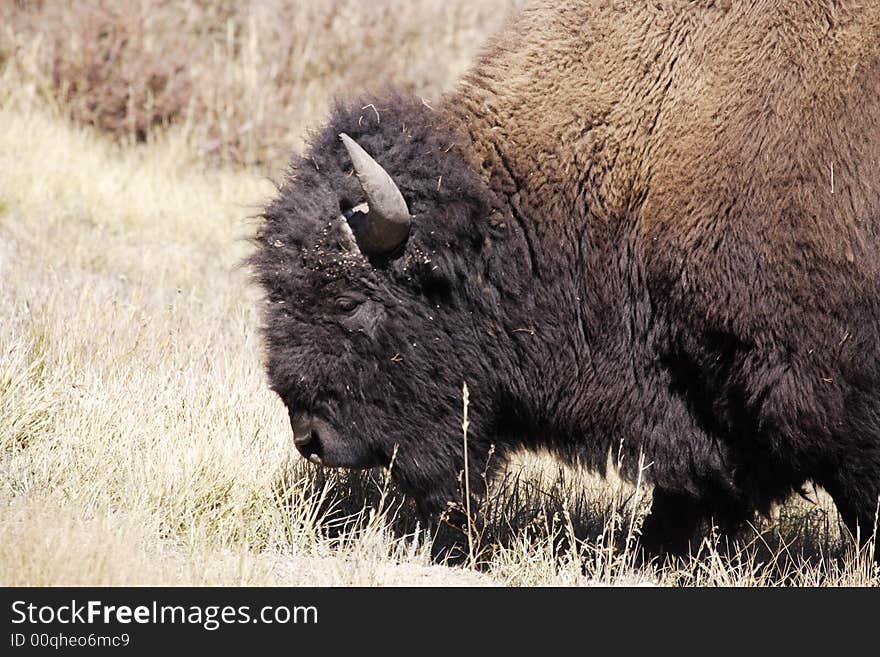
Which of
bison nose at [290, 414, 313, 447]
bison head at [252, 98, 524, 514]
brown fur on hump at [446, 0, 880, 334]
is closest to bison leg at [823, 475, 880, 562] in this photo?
brown fur on hump at [446, 0, 880, 334]

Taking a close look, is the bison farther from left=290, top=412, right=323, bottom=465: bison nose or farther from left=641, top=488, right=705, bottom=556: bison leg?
left=641, top=488, right=705, bottom=556: bison leg

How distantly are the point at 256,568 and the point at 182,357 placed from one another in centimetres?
214

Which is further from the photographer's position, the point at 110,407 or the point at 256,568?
the point at 110,407

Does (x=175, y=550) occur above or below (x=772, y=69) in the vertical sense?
below

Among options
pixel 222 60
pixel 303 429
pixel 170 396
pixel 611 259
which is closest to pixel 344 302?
pixel 303 429

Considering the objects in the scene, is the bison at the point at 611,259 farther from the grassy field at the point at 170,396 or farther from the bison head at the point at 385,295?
the grassy field at the point at 170,396

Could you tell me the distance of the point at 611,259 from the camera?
4.44 metres

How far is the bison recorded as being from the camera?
410cm

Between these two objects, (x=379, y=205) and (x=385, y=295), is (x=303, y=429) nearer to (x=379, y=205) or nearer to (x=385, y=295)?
(x=385, y=295)

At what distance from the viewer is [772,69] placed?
4219 millimetres

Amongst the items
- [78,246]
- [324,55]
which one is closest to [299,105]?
[324,55]

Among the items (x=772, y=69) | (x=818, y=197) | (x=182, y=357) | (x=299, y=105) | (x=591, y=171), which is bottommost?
(x=299, y=105)

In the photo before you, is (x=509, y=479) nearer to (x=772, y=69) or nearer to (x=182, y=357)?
(x=182, y=357)

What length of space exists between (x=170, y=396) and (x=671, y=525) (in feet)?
8.09
